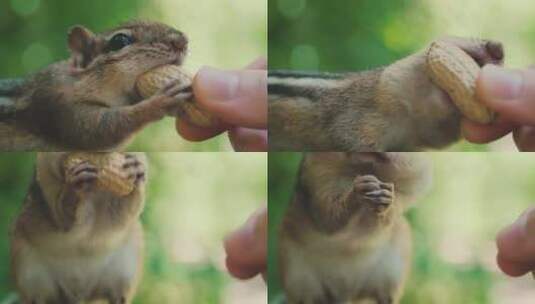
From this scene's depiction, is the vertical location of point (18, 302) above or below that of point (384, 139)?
below

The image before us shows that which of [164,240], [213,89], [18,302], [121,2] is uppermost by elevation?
[121,2]

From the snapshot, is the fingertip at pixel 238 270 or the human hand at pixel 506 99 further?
the fingertip at pixel 238 270

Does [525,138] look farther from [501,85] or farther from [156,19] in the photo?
[156,19]

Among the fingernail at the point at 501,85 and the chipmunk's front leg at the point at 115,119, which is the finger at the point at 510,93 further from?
the chipmunk's front leg at the point at 115,119

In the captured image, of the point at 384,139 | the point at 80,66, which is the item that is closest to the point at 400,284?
the point at 384,139

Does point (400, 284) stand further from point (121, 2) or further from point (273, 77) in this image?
point (121, 2)

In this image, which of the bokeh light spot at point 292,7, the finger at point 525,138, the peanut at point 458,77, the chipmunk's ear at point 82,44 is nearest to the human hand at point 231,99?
the bokeh light spot at point 292,7
